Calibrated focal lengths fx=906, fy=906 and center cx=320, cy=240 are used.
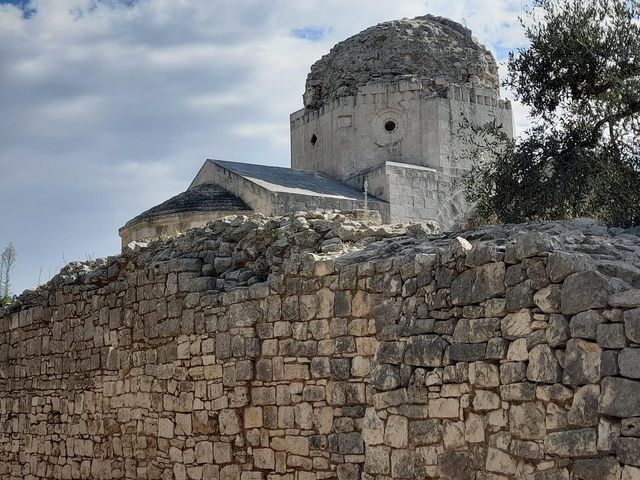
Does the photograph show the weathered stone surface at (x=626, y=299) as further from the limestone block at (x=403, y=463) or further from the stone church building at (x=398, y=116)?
the stone church building at (x=398, y=116)

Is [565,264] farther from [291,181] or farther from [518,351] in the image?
[291,181]

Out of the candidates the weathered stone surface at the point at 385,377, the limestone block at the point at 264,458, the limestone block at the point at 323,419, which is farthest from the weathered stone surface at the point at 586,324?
the limestone block at the point at 264,458

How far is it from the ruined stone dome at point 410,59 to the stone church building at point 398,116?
2 cm

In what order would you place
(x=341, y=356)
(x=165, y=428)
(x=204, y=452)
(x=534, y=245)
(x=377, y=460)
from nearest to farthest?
(x=534, y=245), (x=377, y=460), (x=341, y=356), (x=204, y=452), (x=165, y=428)

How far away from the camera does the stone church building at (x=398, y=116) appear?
17969 millimetres

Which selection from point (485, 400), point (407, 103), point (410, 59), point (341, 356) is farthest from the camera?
point (410, 59)

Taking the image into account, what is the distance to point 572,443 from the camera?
5.30 metres

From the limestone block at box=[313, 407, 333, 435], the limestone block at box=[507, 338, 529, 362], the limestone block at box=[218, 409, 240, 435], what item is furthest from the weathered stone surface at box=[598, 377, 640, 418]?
the limestone block at box=[218, 409, 240, 435]

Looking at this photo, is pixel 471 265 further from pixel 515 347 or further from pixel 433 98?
pixel 433 98

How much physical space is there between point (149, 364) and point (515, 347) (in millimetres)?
4577

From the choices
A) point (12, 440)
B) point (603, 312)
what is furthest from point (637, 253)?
point (12, 440)

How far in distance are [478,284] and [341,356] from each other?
1.56m

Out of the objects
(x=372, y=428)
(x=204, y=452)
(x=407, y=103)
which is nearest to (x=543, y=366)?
(x=372, y=428)

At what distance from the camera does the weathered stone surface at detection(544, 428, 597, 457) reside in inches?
205
